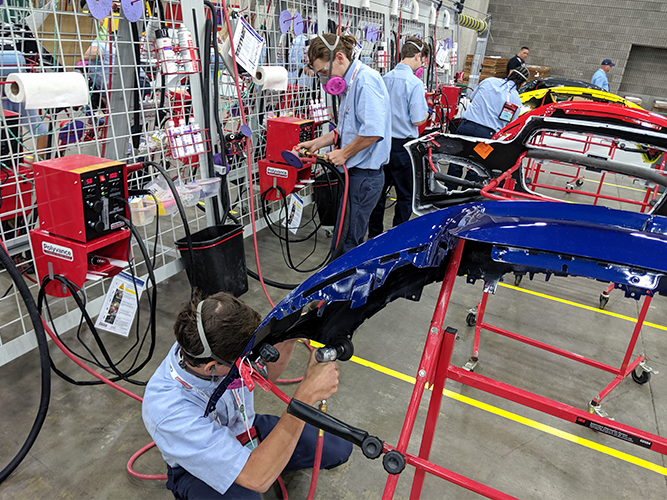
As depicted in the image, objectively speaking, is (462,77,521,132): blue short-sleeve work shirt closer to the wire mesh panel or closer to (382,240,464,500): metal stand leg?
the wire mesh panel

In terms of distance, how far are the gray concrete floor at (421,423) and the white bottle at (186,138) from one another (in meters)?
1.20

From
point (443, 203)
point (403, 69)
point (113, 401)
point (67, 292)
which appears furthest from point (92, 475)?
point (403, 69)

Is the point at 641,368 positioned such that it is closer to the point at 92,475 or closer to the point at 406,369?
the point at 406,369

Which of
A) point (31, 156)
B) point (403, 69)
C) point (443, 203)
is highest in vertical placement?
point (403, 69)

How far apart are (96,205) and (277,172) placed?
1956 mm

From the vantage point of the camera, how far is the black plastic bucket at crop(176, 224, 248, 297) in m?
3.13

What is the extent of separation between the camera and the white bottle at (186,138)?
3.04 meters

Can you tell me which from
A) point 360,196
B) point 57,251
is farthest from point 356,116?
point 57,251

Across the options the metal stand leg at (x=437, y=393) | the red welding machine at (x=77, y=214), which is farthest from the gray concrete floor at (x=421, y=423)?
the red welding machine at (x=77, y=214)

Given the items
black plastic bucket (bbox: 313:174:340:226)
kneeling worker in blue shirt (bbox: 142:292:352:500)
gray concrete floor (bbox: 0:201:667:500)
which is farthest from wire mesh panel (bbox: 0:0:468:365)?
kneeling worker in blue shirt (bbox: 142:292:352:500)

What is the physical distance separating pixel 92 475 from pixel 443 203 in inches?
105

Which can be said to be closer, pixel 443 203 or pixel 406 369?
pixel 406 369

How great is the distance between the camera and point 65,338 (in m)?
2.95

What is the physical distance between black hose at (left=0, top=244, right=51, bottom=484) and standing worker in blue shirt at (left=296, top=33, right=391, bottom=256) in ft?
6.83
